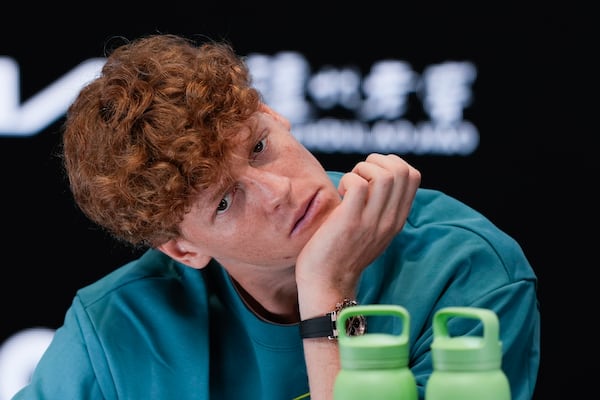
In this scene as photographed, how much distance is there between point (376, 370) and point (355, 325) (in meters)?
0.41

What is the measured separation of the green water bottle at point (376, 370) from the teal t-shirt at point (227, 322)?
559 millimetres

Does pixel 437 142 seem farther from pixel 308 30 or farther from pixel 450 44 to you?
pixel 308 30

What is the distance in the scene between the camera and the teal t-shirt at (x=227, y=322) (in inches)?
63.4

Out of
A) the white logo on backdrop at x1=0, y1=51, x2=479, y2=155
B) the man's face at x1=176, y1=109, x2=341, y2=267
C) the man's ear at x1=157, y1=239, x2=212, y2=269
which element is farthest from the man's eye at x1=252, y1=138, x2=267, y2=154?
the white logo on backdrop at x1=0, y1=51, x2=479, y2=155

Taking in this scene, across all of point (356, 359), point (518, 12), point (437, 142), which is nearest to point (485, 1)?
point (518, 12)

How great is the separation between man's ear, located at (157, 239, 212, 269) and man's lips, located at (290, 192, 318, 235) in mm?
222

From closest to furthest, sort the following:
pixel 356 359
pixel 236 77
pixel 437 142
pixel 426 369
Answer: pixel 356 359 < pixel 426 369 < pixel 236 77 < pixel 437 142

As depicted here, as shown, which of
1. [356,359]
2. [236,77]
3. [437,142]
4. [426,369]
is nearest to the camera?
[356,359]

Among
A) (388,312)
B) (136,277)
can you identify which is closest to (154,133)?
(136,277)

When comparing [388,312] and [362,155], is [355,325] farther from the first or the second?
[362,155]

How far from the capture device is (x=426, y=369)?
150 cm

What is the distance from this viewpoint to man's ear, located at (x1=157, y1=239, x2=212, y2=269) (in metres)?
1.70

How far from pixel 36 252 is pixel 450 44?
1.35 m

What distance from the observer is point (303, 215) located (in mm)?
1538
